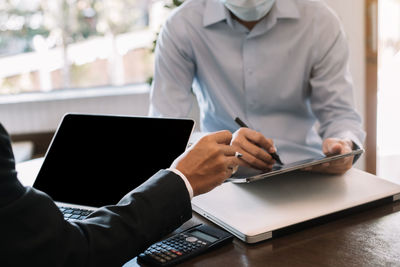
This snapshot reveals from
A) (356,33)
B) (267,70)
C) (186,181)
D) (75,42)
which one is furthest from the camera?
(75,42)

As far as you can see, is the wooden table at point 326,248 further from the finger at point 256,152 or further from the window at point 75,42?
the window at point 75,42

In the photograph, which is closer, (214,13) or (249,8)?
(249,8)

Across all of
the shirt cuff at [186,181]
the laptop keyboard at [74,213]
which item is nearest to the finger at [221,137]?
the shirt cuff at [186,181]

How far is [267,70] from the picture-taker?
1.56m

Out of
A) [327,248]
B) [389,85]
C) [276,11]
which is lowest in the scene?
[389,85]

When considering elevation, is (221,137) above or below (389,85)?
above

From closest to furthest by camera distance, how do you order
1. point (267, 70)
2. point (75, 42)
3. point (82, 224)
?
point (82, 224)
point (267, 70)
point (75, 42)

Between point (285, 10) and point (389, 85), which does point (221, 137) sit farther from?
point (389, 85)

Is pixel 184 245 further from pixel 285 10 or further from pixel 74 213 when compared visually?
pixel 285 10

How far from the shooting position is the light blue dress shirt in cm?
152

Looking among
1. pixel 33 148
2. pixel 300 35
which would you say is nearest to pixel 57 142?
pixel 300 35

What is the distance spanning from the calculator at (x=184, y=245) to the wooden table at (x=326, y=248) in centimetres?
1

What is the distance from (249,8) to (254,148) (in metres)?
0.66

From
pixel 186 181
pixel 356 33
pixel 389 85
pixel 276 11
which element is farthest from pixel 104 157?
pixel 389 85
